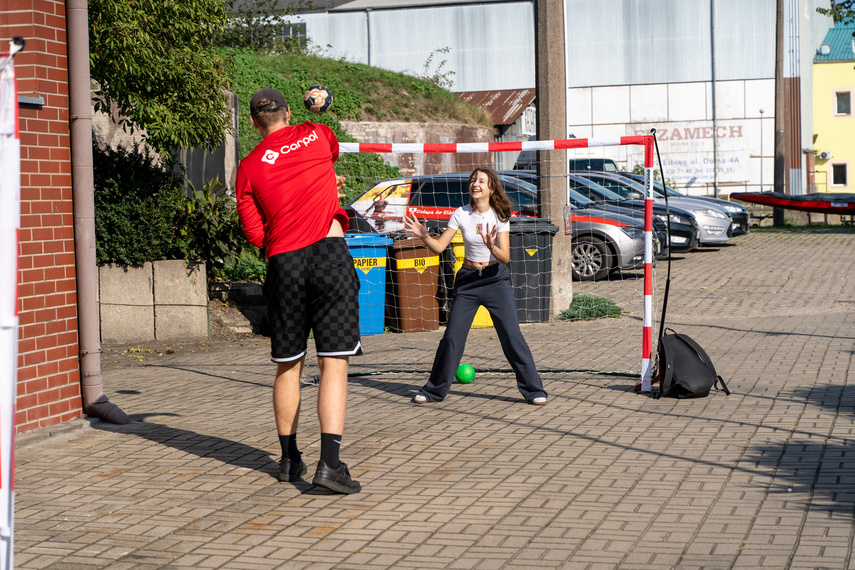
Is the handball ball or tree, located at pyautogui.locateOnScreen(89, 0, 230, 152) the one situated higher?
tree, located at pyautogui.locateOnScreen(89, 0, 230, 152)

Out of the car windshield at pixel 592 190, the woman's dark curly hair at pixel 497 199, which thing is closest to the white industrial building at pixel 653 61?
the car windshield at pixel 592 190

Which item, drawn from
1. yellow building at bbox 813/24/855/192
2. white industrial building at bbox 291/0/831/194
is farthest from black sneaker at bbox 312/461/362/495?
yellow building at bbox 813/24/855/192

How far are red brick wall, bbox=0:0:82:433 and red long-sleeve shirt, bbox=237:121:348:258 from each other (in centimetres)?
201

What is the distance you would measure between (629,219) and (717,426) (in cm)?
994

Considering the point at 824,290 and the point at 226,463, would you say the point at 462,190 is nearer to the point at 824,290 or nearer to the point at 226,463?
the point at 824,290

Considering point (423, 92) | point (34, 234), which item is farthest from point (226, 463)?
point (423, 92)

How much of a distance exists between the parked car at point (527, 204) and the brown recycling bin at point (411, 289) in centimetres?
302

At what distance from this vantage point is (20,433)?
6430 mm

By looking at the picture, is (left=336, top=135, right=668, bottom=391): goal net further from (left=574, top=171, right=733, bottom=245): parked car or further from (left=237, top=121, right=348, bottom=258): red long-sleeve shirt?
(left=574, top=171, right=733, bottom=245): parked car

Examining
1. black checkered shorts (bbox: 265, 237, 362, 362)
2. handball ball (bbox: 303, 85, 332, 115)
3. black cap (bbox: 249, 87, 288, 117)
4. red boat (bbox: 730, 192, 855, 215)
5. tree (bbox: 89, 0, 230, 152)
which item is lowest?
black checkered shorts (bbox: 265, 237, 362, 362)

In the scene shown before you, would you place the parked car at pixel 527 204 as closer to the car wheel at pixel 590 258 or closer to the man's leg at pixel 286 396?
the car wheel at pixel 590 258

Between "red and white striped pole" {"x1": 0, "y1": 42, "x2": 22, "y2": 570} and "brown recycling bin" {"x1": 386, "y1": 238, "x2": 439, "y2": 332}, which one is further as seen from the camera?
"brown recycling bin" {"x1": 386, "y1": 238, "x2": 439, "y2": 332}

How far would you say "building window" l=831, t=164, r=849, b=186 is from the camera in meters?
50.5

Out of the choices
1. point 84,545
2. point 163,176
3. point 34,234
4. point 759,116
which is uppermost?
point 759,116
